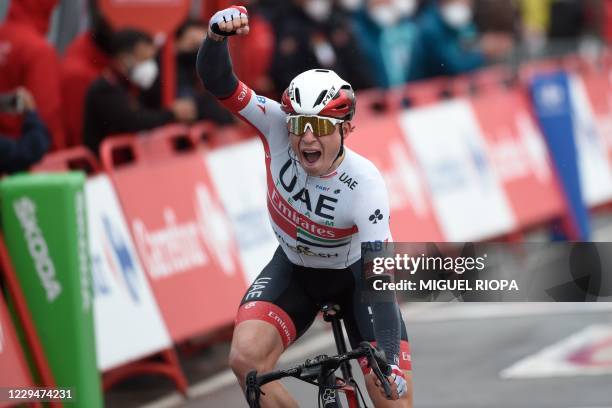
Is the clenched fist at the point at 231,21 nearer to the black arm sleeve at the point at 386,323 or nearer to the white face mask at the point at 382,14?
the black arm sleeve at the point at 386,323

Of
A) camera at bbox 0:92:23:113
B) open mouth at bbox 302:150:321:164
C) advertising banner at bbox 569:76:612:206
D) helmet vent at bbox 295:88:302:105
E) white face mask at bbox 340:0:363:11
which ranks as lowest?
advertising banner at bbox 569:76:612:206

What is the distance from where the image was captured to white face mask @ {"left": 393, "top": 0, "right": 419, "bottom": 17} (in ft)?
53.1

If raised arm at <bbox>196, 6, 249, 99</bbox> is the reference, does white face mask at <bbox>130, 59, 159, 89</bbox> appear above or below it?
below

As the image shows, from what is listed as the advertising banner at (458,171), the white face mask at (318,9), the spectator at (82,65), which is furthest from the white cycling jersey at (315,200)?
the white face mask at (318,9)

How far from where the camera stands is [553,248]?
23.4 ft

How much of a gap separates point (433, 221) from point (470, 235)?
2.20 feet

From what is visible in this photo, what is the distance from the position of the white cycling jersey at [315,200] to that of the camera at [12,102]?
2.38 m

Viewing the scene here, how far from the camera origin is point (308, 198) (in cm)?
709

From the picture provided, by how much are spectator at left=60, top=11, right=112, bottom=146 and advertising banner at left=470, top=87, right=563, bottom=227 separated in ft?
16.5

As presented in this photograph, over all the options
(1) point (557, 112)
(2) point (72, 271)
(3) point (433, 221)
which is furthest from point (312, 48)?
(2) point (72, 271)

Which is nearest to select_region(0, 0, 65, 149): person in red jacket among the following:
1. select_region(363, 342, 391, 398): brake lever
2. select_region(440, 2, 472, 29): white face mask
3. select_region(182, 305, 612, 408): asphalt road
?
select_region(182, 305, 612, 408): asphalt road

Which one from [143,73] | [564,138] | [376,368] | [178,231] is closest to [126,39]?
[143,73]

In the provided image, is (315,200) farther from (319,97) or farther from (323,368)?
(323,368)

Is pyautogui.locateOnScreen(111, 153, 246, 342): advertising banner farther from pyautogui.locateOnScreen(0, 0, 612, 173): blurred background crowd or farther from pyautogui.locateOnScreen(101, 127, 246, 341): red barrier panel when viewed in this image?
pyautogui.locateOnScreen(0, 0, 612, 173): blurred background crowd
